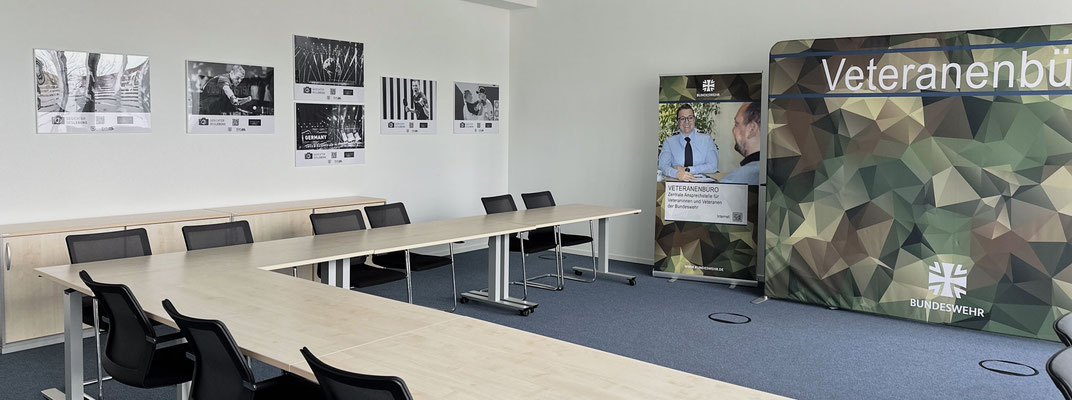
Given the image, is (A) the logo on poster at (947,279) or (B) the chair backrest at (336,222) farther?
(A) the logo on poster at (947,279)

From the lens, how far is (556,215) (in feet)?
22.5

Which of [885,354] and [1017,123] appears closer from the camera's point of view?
[885,354]

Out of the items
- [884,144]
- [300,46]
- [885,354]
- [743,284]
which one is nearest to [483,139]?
[300,46]

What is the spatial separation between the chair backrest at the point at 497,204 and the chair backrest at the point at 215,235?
2.35 metres

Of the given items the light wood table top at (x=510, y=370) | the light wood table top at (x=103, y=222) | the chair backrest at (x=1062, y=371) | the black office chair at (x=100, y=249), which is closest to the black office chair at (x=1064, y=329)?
the chair backrest at (x=1062, y=371)

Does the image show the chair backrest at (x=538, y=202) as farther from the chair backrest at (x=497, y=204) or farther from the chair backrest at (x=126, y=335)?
the chair backrest at (x=126, y=335)

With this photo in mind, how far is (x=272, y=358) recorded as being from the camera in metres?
2.67

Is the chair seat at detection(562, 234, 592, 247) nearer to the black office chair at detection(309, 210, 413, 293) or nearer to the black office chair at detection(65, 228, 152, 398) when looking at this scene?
the black office chair at detection(309, 210, 413, 293)

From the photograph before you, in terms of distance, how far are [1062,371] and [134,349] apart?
3.41 metres

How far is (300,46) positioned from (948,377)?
5.71 metres

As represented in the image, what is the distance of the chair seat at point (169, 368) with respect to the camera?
10.9 ft

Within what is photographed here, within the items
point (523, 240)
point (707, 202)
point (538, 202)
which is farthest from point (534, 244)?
point (707, 202)

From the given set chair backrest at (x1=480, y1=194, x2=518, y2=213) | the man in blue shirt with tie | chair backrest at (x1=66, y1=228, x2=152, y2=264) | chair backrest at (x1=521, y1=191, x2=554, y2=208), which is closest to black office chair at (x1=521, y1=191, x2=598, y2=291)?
chair backrest at (x1=521, y1=191, x2=554, y2=208)

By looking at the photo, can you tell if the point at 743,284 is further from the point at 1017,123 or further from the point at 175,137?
the point at 175,137
